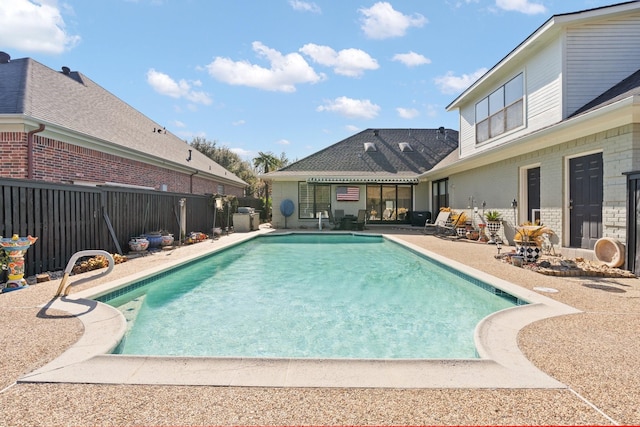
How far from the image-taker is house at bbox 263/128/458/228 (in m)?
18.7

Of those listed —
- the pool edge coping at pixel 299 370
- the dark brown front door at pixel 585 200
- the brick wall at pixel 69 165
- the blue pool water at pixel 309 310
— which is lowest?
the blue pool water at pixel 309 310

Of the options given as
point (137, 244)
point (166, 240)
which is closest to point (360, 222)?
point (166, 240)

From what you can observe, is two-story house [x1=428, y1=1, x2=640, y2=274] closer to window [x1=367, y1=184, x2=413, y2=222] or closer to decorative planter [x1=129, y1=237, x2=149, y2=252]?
window [x1=367, y1=184, x2=413, y2=222]

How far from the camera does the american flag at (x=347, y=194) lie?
64.4 feet

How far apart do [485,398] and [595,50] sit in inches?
408

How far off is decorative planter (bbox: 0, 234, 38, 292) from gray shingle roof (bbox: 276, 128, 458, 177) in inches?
527

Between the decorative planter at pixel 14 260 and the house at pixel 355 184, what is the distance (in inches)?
524

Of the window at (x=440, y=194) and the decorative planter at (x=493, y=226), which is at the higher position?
the window at (x=440, y=194)

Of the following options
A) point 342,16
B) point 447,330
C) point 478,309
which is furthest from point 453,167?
point 447,330

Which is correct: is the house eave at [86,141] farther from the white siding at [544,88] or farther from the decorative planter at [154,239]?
the white siding at [544,88]

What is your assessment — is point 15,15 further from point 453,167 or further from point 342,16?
point 453,167

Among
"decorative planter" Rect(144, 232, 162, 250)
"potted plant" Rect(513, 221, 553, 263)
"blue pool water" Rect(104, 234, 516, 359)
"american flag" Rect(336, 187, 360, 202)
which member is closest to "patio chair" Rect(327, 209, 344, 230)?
"american flag" Rect(336, 187, 360, 202)

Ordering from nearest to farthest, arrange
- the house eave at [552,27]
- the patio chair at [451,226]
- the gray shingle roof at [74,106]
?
the house eave at [552,27] < the gray shingle roof at [74,106] < the patio chair at [451,226]

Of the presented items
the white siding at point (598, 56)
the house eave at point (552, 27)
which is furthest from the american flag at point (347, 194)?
the white siding at point (598, 56)
